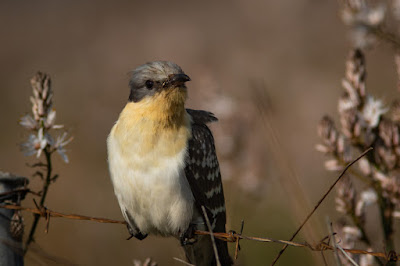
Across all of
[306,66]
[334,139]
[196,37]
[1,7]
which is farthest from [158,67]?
[1,7]

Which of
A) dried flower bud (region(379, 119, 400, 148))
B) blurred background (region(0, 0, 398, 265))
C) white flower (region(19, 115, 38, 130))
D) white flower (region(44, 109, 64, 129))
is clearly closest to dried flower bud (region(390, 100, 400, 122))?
dried flower bud (region(379, 119, 400, 148))

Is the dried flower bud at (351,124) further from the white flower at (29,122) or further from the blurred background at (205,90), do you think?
the white flower at (29,122)

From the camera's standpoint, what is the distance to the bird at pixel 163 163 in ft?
13.6

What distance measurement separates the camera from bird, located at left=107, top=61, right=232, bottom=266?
4.14 m

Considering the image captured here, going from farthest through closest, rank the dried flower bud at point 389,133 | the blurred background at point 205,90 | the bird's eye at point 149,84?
the blurred background at point 205,90 → the bird's eye at point 149,84 → the dried flower bud at point 389,133

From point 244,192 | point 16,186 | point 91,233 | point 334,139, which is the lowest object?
point 91,233

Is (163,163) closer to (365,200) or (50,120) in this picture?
(50,120)

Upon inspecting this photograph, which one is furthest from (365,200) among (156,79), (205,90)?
(205,90)

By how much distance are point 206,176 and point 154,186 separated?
522 millimetres

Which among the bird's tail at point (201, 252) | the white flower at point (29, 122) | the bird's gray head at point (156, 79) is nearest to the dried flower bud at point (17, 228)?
the white flower at point (29, 122)

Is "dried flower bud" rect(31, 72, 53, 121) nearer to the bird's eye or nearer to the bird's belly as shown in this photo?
the bird's belly

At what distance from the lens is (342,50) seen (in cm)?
1495

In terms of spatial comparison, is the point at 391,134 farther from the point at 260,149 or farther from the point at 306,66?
the point at 306,66

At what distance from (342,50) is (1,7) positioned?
1176 centimetres
